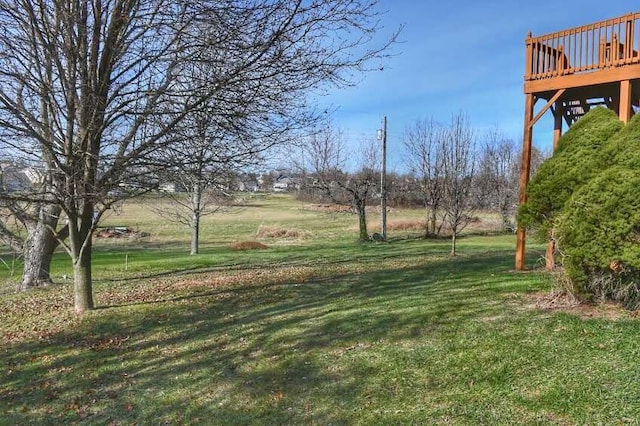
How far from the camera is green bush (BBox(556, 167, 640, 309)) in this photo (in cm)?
512

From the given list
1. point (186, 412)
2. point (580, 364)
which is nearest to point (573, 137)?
point (580, 364)

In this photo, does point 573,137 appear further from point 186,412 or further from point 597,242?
point 186,412

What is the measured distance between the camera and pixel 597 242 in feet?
17.3

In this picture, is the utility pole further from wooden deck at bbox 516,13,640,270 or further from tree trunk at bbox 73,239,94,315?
tree trunk at bbox 73,239,94,315

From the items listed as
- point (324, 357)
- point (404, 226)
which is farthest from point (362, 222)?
point (324, 357)

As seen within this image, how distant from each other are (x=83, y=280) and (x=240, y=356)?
333cm

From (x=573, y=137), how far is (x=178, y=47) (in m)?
5.11

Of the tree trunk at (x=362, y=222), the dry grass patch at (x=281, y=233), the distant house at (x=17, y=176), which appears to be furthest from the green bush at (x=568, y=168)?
the dry grass patch at (x=281, y=233)

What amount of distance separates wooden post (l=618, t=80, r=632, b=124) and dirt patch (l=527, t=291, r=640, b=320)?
117 inches

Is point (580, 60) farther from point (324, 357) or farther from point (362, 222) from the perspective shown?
point (362, 222)

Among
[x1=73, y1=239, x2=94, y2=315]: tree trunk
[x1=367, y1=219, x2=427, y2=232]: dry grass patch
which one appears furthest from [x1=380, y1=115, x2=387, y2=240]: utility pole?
[x1=73, y1=239, x2=94, y2=315]: tree trunk

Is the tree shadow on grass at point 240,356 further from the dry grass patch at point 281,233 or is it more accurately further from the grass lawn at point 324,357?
the dry grass patch at point 281,233

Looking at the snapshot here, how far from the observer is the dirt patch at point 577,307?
5284 millimetres

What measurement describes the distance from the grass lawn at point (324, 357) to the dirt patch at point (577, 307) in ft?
0.27
